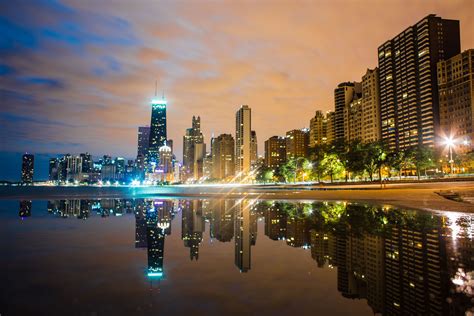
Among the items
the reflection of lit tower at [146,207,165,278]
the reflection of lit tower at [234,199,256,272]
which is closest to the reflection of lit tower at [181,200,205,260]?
the reflection of lit tower at [146,207,165,278]

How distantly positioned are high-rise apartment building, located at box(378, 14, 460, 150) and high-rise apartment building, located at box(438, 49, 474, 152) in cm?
547

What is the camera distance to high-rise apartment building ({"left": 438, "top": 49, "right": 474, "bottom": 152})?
157250 mm

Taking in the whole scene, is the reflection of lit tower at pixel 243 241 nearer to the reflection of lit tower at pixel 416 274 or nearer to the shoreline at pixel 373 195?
the reflection of lit tower at pixel 416 274

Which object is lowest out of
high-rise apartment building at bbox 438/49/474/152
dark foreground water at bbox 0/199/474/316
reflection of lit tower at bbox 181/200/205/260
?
reflection of lit tower at bbox 181/200/205/260

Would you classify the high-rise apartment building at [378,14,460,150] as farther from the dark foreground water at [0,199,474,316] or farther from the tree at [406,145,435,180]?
the dark foreground water at [0,199,474,316]

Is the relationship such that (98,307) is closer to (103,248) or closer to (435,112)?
(103,248)

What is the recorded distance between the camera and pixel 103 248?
12773mm

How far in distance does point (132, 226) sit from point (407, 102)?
20484cm

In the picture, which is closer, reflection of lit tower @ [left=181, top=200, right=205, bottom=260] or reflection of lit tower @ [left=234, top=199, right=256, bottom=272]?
reflection of lit tower @ [left=234, top=199, right=256, bottom=272]

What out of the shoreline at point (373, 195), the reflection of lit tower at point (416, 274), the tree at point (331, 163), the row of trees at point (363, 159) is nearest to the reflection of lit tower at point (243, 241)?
the reflection of lit tower at point (416, 274)

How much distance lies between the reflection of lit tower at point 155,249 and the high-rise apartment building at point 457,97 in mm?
169702

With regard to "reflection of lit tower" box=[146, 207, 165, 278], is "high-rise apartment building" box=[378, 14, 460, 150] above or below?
above

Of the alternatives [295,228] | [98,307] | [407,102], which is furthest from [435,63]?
[98,307]

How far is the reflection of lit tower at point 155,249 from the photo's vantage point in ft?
30.9
